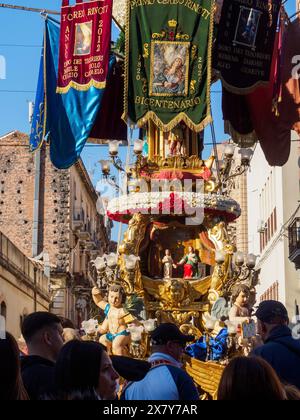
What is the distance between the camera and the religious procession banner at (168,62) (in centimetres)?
1494

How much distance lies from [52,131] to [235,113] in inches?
130

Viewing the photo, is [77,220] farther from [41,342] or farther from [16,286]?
[41,342]

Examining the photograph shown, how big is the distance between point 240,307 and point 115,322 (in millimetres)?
1964

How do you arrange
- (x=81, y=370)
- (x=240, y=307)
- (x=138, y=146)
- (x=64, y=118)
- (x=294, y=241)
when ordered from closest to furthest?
(x=81, y=370), (x=240, y=307), (x=138, y=146), (x=64, y=118), (x=294, y=241)

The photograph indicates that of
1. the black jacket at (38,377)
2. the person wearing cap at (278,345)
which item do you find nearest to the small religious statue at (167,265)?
the person wearing cap at (278,345)

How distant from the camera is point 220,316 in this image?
48.4ft

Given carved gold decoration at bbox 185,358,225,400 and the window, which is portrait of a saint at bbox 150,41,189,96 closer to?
carved gold decoration at bbox 185,358,225,400

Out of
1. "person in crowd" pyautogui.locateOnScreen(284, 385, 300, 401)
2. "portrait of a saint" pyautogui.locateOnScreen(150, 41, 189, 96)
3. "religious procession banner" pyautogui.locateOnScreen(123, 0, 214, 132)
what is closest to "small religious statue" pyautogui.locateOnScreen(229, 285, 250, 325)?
"religious procession banner" pyautogui.locateOnScreen(123, 0, 214, 132)

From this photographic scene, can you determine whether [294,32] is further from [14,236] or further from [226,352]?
[14,236]

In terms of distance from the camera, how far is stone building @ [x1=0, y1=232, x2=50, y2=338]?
29047 millimetres

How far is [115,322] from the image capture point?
46.5 ft

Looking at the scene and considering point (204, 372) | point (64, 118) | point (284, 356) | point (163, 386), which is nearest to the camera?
point (163, 386)

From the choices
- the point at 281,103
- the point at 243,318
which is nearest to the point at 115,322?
the point at 243,318
